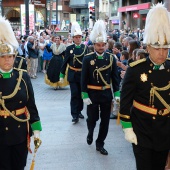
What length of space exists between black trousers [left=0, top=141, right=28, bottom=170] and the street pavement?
1.61m

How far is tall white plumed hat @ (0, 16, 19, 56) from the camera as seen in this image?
11.5 feet

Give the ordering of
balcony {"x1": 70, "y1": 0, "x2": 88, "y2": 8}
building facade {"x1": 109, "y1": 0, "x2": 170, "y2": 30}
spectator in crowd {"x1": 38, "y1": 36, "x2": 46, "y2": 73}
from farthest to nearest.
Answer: balcony {"x1": 70, "y1": 0, "x2": 88, "y2": 8} → building facade {"x1": 109, "y1": 0, "x2": 170, "y2": 30} → spectator in crowd {"x1": 38, "y1": 36, "x2": 46, "y2": 73}

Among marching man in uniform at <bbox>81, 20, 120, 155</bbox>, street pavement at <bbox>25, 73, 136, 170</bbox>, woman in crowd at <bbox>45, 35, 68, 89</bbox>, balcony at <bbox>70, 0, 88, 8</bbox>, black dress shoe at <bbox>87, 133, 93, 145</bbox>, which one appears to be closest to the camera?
street pavement at <bbox>25, 73, 136, 170</bbox>

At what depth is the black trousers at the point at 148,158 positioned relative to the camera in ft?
11.6

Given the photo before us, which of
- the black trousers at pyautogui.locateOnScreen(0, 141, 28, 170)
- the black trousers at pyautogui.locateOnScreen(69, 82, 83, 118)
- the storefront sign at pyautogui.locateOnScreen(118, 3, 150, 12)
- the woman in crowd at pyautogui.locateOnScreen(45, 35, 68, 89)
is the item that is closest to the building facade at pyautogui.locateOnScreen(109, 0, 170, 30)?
the storefront sign at pyautogui.locateOnScreen(118, 3, 150, 12)

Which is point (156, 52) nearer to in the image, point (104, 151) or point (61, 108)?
point (104, 151)

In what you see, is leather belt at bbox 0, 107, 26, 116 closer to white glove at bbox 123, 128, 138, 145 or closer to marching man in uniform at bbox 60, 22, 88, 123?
white glove at bbox 123, 128, 138, 145

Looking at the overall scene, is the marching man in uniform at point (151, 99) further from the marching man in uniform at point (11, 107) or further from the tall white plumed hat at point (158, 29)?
the marching man in uniform at point (11, 107)

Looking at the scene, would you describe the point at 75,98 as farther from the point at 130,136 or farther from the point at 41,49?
the point at 41,49

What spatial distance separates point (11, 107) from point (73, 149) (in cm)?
264

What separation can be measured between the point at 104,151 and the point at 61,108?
3740 mm

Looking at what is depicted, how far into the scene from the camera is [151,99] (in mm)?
3568

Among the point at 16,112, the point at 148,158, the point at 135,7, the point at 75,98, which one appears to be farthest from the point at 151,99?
the point at 135,7

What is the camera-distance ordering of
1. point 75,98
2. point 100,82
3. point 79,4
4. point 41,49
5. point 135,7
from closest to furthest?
point 100,82
point 75,98
point 41,49
point 135,7
point 79,4
